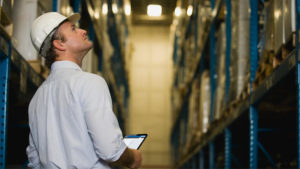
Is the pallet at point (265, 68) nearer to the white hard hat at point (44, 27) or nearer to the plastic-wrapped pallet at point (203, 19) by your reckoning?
the white hard hat at point (44, 27)

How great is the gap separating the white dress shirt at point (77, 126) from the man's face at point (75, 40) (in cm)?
21

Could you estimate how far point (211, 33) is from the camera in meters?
8.34

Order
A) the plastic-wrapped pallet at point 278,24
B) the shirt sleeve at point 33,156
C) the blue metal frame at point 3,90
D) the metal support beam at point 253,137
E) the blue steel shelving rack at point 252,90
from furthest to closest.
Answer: the metal support beam at point 253,137 < the plastic-wrapped pallet at point 278,24 < the blue steel shelving rack at point 252,90 < the blue metal frame at point 3,90 < the shirt sleeve at point 33,156

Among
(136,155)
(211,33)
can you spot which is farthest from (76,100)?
A: (211,33)

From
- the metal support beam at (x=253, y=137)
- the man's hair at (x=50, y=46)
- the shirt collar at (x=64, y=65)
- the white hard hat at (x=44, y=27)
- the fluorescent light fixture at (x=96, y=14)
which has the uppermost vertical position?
the white hard hat at (x=44, y=27)

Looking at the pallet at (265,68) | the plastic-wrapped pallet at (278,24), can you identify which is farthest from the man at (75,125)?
the pallet at (265,68)

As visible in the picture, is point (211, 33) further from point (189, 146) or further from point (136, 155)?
point (136, 155)

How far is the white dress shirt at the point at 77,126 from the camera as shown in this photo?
2.46 metres

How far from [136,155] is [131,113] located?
62.3 feet

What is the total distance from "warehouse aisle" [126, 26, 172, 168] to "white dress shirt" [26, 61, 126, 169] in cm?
1840

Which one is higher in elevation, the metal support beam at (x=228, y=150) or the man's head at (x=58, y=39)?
the man's head at (x=58, y=39)

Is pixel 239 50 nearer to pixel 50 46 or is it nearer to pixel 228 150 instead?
pixel 228 150

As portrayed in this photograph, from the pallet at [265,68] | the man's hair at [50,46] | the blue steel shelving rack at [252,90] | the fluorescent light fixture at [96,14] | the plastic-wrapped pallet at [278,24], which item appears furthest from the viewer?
the fluorescent light fixture at [96,14]

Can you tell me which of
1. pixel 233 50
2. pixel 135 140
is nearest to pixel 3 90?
pixel 135 140
